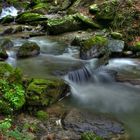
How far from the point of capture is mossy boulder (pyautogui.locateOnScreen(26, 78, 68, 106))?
28.1 feet

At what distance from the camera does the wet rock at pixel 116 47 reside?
13.2 metres

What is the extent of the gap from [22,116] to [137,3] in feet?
38.3

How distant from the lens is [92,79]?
11.2 metres

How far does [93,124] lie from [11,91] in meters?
2.36

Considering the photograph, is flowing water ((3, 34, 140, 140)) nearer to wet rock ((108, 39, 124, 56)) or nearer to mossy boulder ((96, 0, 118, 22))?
wet rock ((108, 39, 124, 56))

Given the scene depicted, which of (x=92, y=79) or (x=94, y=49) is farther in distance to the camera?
(x=94, y=49)

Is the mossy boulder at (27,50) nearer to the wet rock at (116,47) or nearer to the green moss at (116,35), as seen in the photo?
the wet rock at (116,47)

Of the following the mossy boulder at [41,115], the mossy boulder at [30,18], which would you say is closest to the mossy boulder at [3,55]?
the mossy boulder at [41,115]

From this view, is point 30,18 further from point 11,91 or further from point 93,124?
point 93,124

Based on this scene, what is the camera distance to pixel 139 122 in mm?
8367

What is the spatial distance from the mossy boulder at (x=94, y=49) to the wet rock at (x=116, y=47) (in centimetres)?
37

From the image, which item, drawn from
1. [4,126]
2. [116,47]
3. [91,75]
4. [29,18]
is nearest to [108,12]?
[116,47]

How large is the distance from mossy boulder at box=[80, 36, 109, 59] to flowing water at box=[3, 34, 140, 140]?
354mm

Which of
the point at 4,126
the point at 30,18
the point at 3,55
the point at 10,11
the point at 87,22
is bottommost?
the point at 4,126
